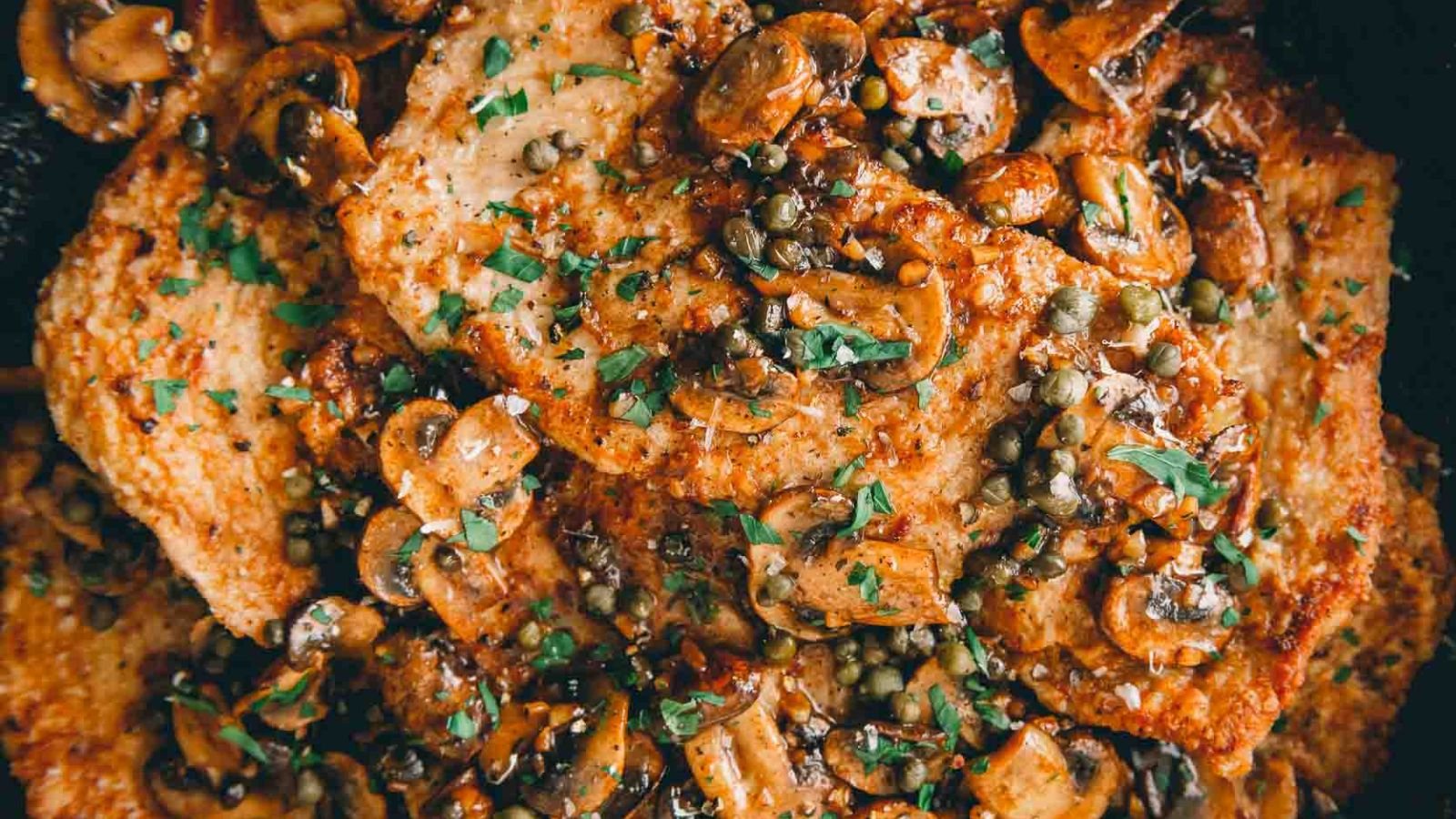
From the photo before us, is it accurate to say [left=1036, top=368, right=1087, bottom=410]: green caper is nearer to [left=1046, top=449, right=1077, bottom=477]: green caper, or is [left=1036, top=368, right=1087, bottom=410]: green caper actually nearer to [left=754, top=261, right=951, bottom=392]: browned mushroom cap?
[left=1046, top=449, right=1077, bottom=477]: green caper

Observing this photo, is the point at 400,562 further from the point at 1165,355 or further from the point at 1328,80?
the point at 1328,80

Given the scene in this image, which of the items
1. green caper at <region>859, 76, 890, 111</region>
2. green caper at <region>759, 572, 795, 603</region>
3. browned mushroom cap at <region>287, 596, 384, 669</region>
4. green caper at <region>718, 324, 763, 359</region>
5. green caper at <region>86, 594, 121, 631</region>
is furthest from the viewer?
green caper at <region>86, 594, 121, 631</region>

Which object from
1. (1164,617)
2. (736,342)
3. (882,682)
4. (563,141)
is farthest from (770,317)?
(1164,617)

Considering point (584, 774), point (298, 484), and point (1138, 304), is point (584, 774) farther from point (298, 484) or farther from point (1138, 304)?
point (1138, 304)

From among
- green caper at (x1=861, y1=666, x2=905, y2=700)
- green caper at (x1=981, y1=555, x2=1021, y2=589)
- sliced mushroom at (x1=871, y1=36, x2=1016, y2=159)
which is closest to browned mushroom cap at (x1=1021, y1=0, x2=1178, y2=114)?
sliced mushroom at (x1=871, y1=36, x2=1016, y2=159)

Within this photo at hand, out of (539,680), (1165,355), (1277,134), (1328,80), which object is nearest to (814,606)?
Result: (539,680)

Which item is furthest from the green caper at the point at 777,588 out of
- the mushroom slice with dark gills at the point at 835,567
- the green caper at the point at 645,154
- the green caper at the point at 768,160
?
the green caper at the point at 645,154

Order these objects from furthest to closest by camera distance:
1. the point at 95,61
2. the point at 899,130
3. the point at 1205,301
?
the point at 1205,301
the point at 899,130
the point at 95,61
